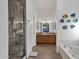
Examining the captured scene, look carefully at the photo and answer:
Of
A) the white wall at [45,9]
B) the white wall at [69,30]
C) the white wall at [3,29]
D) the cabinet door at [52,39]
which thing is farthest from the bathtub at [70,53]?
the cabinet door at [52,39]

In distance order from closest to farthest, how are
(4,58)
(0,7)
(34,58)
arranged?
1. (0,7)
2. (4,58)
3. (34,58)

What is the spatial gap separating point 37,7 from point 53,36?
8.75 ft

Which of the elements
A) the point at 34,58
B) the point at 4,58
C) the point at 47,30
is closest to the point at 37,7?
the point at 47,30

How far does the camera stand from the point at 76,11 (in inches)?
327

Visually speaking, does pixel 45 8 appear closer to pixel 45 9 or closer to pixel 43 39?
pixel 45 9

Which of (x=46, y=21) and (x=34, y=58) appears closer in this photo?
(x=34, y=58)

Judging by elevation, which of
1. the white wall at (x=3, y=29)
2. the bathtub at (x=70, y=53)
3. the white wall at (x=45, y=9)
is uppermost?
the white wall at (x=45, y=9)

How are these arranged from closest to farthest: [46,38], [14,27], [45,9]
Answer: [14,27] < [45,9] < [46,38]

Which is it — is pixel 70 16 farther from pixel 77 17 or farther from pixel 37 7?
pixel 37 7

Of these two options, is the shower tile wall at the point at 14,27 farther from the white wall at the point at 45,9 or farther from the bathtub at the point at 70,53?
the white wall at the point at 45,9

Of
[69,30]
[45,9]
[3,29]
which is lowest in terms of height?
[69,30]

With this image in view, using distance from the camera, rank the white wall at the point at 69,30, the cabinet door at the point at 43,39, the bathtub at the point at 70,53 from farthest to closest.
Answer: the cabinet door at the point at 43,39, the white wall at the point at 69,30, the bathtub at the point at 70,53

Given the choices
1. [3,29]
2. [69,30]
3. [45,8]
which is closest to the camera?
[3,29]

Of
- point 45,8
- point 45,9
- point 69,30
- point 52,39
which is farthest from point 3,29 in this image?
point 52,39
